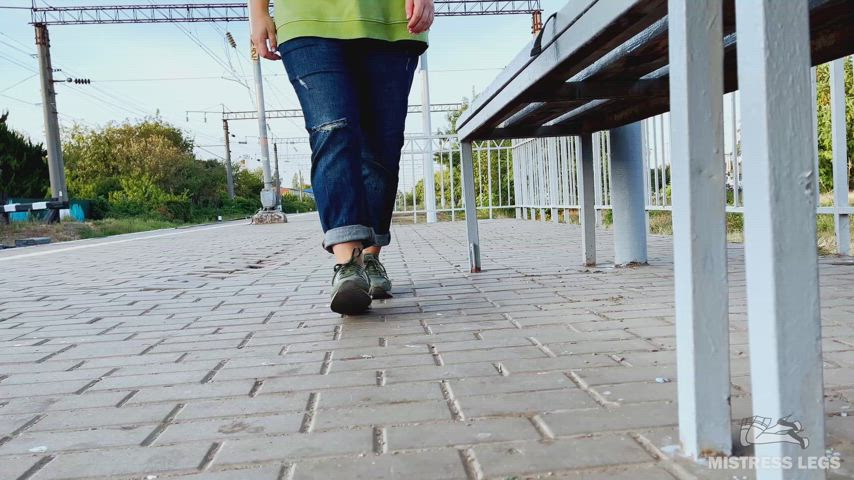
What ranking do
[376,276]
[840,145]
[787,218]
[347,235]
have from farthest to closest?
[840,145]
[376,276]
[347,235]
[787,218]

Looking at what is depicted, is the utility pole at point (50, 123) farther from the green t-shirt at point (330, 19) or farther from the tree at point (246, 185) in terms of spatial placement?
the tree at point (246, 185)

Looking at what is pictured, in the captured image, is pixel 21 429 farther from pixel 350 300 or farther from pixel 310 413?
pixel 350 300

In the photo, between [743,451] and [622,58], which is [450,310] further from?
[743,451]

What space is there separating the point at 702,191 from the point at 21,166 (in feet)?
95.0

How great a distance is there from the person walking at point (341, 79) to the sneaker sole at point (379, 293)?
41 centimetres

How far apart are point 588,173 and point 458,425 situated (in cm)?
287

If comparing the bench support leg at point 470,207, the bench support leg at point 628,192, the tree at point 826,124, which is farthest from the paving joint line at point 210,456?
the tree at point 826,124

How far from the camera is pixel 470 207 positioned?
4.06 m

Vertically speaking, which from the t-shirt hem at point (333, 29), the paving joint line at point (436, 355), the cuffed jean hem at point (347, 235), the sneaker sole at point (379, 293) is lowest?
the paving joint line at point (436, 355)

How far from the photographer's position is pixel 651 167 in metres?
6.48

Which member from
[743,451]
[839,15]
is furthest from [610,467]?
[839,15]

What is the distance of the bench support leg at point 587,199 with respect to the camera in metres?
3.94

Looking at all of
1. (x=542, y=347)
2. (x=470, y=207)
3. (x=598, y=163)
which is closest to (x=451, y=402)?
(x=542, y=347)

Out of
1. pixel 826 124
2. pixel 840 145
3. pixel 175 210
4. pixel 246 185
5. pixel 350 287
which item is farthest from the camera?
pixel 246 185
